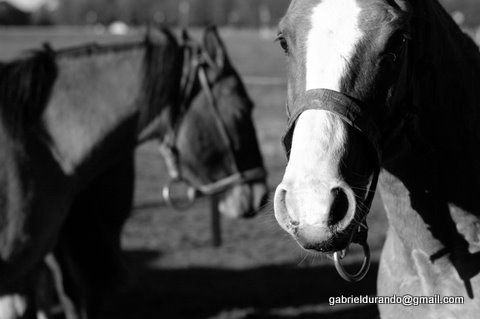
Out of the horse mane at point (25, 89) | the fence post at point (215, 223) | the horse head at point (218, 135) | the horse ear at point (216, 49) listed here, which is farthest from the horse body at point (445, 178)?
the fence post at point (215, 223)

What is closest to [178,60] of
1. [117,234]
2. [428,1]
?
[117,234]

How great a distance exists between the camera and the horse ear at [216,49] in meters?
4.02

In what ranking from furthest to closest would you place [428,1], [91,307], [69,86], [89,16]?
[89,16] < [91,307] < [69,86] < [428,1]

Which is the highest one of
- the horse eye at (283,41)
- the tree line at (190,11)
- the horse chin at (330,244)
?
the horse eye at (283,41)

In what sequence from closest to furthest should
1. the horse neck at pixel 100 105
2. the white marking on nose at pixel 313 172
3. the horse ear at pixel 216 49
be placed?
1. the white marking on nose at pixel 313 172
2. the horse neck at pixel 100 105
3. the horse ear at pixel 216 49

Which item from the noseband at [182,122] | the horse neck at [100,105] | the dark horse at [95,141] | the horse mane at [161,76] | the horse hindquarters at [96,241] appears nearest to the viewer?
the dark horse at [95,141]

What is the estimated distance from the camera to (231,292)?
5.36 m

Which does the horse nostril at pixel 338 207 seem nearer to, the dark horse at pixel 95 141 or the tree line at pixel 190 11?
the dark horse at pixel 95 141

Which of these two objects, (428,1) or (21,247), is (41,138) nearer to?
(21,247)

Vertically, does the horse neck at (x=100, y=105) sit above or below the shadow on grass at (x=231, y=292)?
above

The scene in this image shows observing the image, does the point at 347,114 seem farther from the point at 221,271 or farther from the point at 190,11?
the point at 190,11

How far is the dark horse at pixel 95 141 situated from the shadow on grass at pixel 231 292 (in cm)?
85

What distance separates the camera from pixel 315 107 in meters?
1.80

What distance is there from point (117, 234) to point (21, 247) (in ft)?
3.32
